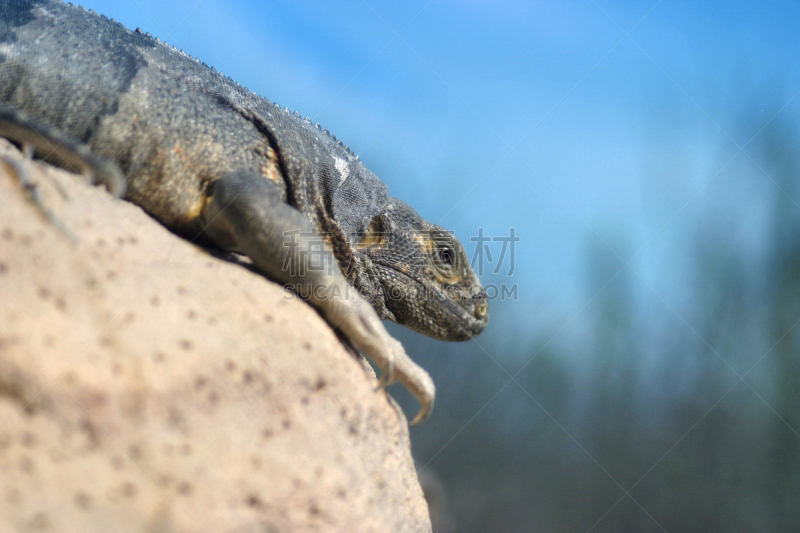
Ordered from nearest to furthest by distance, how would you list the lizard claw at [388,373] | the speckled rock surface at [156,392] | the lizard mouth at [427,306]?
the speckled rock surface at [156,392] < the lizard claw at [388,373] < the lizard mouth at [427,306]

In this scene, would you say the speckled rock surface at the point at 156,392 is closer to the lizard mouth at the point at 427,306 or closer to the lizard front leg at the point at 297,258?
the lizard front leg at the point at 297,258

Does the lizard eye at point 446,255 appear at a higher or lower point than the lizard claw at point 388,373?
higher

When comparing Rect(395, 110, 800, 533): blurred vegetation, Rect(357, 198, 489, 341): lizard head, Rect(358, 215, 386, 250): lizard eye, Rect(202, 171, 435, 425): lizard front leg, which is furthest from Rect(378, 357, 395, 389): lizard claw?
Rect(395, 110, 800, 533): blurred vegetation

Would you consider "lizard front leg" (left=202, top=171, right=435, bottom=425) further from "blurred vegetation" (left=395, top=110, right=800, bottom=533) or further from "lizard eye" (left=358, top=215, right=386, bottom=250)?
"blurred vegetation" (left=395, top=110, right=800, bottom=533)

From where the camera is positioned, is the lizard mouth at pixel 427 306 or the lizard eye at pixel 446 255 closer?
the lizard mouth at pixel 427 306

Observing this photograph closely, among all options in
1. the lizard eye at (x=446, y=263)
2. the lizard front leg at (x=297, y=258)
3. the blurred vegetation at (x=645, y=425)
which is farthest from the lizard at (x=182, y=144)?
the blurred vegetation at (x=645, y=425)

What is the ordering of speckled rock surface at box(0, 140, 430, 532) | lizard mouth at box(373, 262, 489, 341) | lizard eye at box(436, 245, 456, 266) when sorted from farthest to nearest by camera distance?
lizard eye at box(436, 245, 456, 266), lizard mouth at box(373, 262, 489, 341), speckled rock surface at box(0, 140, 430, 532)

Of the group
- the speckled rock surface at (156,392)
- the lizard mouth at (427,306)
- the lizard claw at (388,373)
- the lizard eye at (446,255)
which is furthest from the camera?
the lizard eye at (446,255)

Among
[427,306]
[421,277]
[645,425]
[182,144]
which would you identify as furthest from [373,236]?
[645,425]
